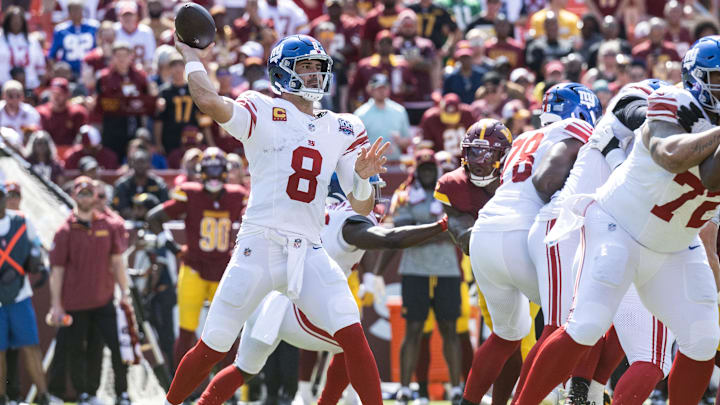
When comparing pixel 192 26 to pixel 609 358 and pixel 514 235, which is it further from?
pixel 609 358

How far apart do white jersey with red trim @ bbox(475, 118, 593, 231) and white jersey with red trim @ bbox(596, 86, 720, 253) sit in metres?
0.80

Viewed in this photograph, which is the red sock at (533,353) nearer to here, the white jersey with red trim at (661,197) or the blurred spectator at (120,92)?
the white jersey with red trim at (661,197)

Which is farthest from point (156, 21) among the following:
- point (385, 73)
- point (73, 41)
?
point (385, 73)

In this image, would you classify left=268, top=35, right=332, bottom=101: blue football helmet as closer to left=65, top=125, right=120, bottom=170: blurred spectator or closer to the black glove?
the black glove

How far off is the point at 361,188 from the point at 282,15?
9.34 m

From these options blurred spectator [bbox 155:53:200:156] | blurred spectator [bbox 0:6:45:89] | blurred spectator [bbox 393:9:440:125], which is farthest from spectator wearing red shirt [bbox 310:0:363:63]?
blurred spectator [bbox 0:6:45:89]

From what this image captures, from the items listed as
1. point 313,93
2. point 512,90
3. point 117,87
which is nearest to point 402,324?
point 512,90

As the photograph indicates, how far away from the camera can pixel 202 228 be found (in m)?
9.60

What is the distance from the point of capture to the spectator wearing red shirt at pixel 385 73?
13.2m

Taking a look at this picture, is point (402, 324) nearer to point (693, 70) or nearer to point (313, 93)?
point (313, 93)

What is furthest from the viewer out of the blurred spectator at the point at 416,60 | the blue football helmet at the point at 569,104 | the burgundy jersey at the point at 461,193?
the blurred spectator at the point at 416,60

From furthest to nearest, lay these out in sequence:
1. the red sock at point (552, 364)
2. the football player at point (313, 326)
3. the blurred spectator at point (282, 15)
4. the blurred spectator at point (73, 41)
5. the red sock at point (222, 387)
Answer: the blurred spectator at point (282, 15)
the blurred spectator at point (73, 41)
the football player at point (313, 326)
the red sock at point (222, 387)
the red sock at point (552, 364)

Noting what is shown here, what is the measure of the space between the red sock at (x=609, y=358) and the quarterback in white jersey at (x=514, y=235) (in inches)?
16.3

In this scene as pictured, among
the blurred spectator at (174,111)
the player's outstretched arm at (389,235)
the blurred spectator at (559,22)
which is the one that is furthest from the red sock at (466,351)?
the blurred spectator at (559,22)
